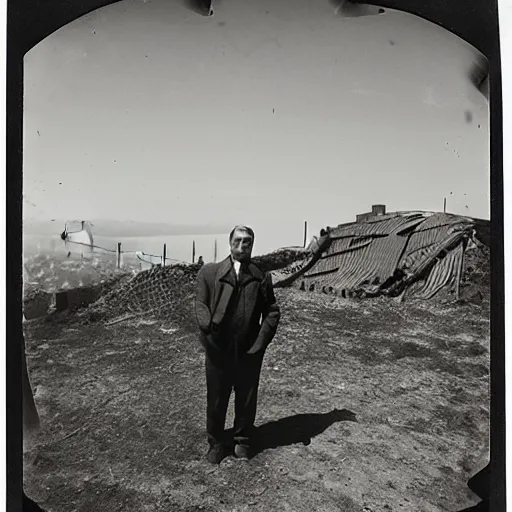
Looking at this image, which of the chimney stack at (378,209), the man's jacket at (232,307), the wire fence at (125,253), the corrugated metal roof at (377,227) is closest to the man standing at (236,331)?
the man's jacket at (232,307)

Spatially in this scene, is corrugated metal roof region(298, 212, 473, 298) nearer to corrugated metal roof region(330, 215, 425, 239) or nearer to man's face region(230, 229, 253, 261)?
corrugated metal roof region(330, 215, 425, 239)

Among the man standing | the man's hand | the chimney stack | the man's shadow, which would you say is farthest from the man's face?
the man's shadow

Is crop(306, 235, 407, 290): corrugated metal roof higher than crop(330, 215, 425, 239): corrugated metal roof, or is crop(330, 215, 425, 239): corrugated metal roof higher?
crop(330, 215, 425, 239): corrugated metal roof

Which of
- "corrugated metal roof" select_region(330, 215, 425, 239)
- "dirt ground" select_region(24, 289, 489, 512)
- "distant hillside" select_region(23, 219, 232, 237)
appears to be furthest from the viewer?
"corrugated metal roof" select_region(330, 215, 425, 239)

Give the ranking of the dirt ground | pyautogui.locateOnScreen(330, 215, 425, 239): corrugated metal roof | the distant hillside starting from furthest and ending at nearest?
pyautogui.locateOnScreen(330, 215, 425, 239): corrugated metal roof < the distant hillside < the dirt ground

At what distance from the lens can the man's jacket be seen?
2182mm

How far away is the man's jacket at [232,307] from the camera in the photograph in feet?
7.16

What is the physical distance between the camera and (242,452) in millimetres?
2174

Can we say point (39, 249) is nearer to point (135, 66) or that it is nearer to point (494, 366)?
point (135, 66)

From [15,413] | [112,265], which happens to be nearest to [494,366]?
[112,265]

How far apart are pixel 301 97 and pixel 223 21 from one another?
0.49 metres

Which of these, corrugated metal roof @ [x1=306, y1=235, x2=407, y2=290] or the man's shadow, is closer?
the man's shadow

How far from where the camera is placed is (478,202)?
2389mm

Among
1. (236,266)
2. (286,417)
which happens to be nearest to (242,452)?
(286,417)
